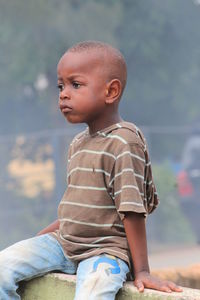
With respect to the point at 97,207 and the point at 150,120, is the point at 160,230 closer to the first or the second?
the point at 150,120

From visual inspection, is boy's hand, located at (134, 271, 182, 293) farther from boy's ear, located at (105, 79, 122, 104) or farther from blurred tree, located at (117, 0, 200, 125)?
blurred tree, located at (117, 0, 200, 125)

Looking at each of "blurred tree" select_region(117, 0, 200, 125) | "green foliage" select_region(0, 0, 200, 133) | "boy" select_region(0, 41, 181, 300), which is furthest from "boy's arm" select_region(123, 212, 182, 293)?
"blurred tree" select_region(117, 0, 200, 125)

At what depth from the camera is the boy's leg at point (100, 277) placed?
2.45 metres

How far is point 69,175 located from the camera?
2766 millimetres

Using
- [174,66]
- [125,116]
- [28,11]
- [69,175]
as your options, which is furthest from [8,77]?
[69,175]

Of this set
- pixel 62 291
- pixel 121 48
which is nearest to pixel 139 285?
pixel 62 291

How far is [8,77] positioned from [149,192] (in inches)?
404

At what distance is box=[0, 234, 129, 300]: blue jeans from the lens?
2477 mm

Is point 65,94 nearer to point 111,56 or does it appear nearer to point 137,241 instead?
point 111,56

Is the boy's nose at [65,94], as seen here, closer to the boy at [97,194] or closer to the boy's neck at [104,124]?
the boy at [97,194]

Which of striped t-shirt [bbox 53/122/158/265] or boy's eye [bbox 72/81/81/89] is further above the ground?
boy's eye [bbox 72/81/81/89]

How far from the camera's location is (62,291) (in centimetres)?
269

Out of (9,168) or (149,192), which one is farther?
(9,168)

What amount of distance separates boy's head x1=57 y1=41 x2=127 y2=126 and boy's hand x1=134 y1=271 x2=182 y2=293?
52 centimetres
